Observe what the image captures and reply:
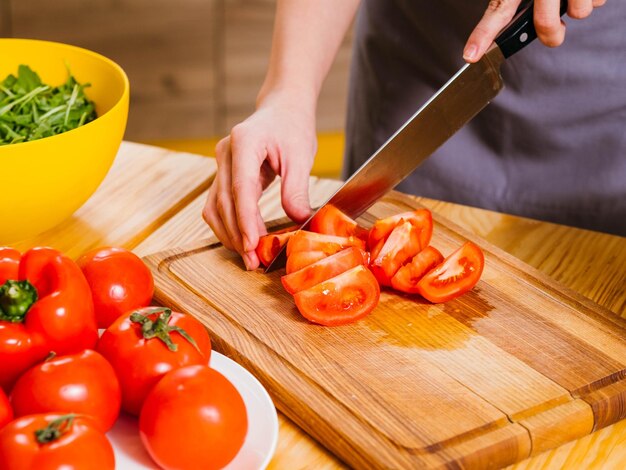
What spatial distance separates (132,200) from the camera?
1608 mm

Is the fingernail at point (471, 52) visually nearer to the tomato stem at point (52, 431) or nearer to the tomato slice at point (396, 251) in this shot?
the tomato slice at point (396, 251)

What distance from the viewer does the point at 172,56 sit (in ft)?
11.6

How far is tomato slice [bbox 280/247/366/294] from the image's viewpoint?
4.07 feet

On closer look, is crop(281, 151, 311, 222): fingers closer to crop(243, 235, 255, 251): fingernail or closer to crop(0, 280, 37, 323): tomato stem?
crop(243, 235, 255, 251): fingernail

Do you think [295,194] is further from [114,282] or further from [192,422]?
[192,422]

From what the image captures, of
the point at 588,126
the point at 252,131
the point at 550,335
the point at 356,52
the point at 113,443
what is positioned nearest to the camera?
the point at 113,443

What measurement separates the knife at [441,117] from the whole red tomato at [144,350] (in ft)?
1.16

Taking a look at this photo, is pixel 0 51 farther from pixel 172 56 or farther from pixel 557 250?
pixel 172 56

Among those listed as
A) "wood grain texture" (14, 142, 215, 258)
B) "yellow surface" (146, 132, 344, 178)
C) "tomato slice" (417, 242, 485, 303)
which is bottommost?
"yellow surface" (146, 132, 344, 178)

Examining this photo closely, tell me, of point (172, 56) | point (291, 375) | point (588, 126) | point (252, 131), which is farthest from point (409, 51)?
point (172, 56)

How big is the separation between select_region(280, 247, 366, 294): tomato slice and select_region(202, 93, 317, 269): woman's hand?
0.35 ft

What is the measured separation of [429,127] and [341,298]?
316mm

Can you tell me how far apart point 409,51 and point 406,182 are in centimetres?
27

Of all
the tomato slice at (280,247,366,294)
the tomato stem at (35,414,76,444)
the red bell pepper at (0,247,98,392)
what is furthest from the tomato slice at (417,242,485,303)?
the tomato stem at (35,414,76,444)
